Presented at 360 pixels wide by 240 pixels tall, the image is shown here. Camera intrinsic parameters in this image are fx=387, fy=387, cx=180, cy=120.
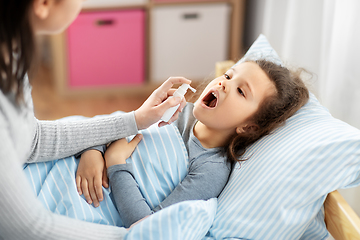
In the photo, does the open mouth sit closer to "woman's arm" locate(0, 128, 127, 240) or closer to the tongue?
the tongue

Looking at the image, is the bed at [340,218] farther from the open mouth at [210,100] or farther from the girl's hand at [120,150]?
the girl's hand at [120,150]

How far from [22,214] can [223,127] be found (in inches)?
23.3

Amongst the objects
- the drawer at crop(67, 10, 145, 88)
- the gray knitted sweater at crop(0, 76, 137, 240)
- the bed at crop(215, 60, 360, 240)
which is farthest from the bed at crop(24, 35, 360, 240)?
the drawer at crop(67, 10, 145, 88)

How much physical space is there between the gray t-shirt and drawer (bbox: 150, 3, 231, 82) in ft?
5.02

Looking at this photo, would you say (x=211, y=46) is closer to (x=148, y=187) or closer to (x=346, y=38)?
(x=346, y=38)

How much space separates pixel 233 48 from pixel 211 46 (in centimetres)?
16

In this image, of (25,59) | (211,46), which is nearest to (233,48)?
(211,46)

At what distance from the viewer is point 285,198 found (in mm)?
879

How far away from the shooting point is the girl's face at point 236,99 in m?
1.07

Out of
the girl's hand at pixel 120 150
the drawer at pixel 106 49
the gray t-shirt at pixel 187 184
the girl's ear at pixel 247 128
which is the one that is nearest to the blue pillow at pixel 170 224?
the gray t-shirt at pixel 187 184

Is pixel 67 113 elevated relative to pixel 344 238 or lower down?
lower down

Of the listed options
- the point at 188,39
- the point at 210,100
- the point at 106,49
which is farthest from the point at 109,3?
the point at 210,100

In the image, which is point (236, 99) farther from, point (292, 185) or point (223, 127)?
point (292, 185)

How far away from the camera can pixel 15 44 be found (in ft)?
2.16
